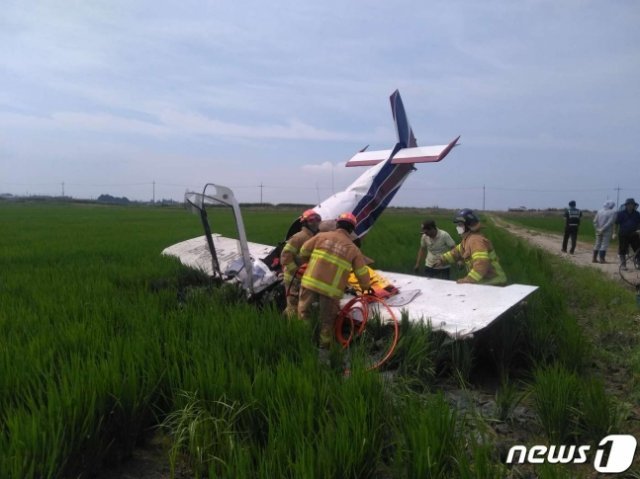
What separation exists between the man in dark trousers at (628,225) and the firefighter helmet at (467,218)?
6517mm

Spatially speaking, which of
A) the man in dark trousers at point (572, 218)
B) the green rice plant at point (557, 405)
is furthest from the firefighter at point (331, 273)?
the man in dark trousers at point (572, 218)

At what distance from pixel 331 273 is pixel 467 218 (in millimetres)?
2296

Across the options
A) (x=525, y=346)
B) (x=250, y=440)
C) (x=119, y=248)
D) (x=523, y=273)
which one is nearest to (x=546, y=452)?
(x=250, y=440)

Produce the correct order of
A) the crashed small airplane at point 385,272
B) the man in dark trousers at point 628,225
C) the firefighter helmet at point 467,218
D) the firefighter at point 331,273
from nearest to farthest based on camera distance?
the crashed small airplane at point 385,272
the firefighter at point 331,273
the firefighter helmet at point 467,218
the man in dark trousers at point 628,225

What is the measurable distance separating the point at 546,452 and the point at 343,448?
1168 millimetres

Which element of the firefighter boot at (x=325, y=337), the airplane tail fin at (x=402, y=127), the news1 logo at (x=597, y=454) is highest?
the airplane tail fin at (x=402, y=127)

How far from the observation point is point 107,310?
4.86 meters

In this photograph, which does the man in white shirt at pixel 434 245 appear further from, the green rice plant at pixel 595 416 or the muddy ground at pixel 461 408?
the green rice plant at pixel 595 416

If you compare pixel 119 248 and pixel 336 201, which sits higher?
pixel 336 201

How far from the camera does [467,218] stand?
6254 mm

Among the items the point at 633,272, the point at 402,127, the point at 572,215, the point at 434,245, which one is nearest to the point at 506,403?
the point at 434,245

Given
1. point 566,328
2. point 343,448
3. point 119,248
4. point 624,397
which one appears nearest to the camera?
point 343,448

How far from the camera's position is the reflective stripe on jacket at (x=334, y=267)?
4.82 metres

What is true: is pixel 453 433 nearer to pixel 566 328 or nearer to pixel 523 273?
pixel 566 328
